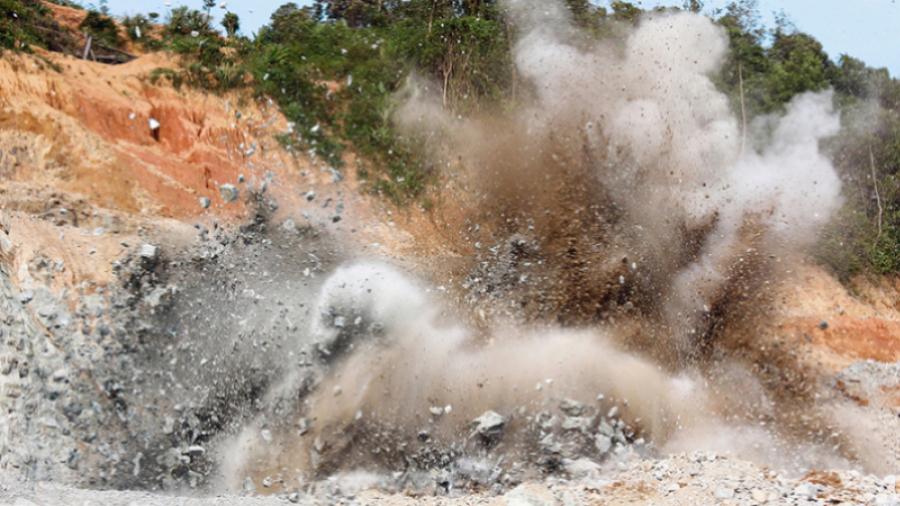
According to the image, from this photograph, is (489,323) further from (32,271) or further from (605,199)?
(32,271)

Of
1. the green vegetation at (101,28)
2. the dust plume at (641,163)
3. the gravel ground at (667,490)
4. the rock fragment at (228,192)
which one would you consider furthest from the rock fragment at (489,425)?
the green vegetation at (101,28)

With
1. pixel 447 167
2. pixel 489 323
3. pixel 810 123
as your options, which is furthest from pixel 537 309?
pixel 810 123

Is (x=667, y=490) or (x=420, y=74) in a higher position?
(x=420, y=74)

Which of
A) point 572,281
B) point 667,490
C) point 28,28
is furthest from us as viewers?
point 28,28

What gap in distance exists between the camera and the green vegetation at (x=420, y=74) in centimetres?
1406

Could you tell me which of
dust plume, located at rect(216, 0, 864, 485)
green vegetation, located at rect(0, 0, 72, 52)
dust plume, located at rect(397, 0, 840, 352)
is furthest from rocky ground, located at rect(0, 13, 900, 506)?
dust plume, located at rect(397, 0, 840, 352)

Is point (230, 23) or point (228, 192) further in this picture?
point (230, 23)

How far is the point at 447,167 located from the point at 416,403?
15.9ft

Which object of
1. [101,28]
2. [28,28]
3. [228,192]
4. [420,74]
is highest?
[420,74]

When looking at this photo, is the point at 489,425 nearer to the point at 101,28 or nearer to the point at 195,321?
the point at 195,321

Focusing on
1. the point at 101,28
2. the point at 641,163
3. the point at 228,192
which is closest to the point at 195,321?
the point at 228,192

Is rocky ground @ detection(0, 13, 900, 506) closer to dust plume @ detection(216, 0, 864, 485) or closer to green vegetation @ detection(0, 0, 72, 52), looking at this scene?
dust plume @ detection(216, 0, 864, 485)

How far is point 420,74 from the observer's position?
52.5ft

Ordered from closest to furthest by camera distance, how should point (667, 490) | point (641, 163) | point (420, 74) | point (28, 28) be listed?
point (667, 490), point (28, 28), point (641, 163), point (420, 74)
